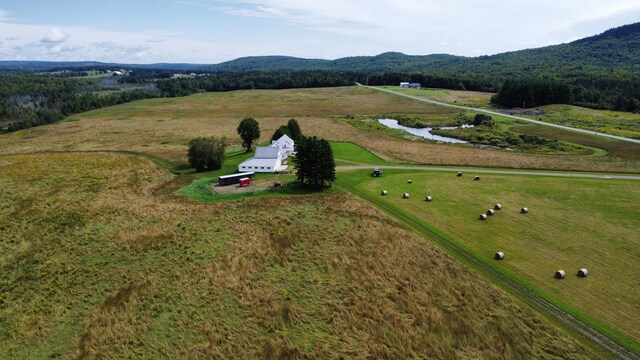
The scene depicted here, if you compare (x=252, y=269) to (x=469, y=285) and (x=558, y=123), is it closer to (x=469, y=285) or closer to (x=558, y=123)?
(x=469, y=285)

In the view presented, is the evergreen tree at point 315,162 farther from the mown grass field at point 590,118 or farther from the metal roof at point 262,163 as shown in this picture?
the mown grass field at point 590,118

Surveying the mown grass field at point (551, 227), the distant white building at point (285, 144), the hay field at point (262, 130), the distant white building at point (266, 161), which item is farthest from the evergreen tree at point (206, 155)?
the mown grass field at point (551, 227)

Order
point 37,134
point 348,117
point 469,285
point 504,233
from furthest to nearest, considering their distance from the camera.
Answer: point 348,117 → point 37,134 → point 504,233 → point 469,285

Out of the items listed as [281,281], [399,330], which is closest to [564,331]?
[399,330]

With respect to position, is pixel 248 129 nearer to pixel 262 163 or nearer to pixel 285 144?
pixel 285 144

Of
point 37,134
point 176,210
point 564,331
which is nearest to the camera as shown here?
point 564,331

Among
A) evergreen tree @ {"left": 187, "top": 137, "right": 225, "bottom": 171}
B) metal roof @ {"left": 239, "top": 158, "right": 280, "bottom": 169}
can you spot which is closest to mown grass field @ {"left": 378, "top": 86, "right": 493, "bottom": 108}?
metal roof @ {"left": 239, "top": 158, "right": 280, "bottom": 169}
